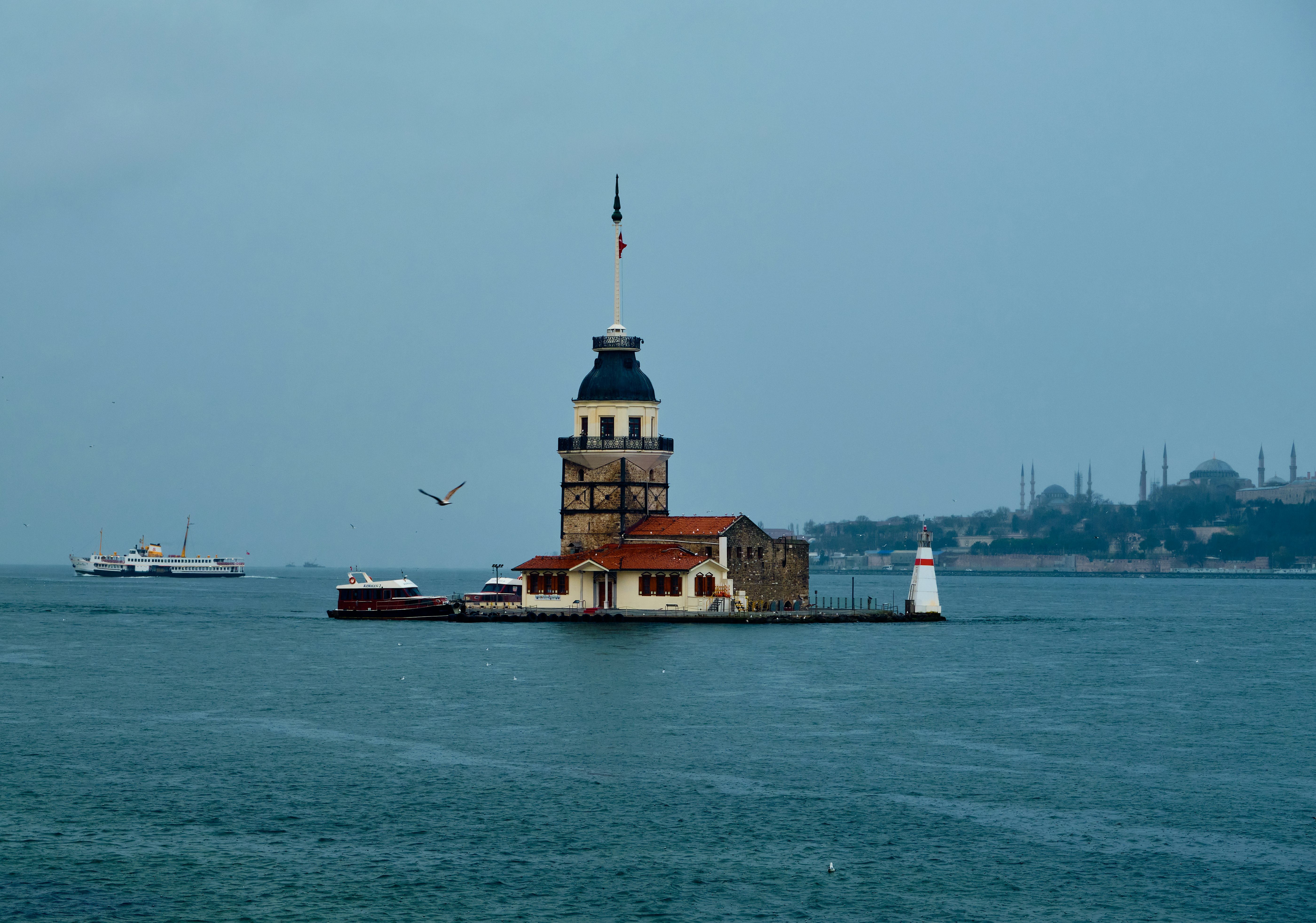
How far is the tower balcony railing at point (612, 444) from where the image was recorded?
3580 inches

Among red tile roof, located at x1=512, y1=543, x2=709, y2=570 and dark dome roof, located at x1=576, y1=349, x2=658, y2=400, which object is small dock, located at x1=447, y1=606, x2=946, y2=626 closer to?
red tile roof, located at x1=512, y1=543, x2=709, y2=570

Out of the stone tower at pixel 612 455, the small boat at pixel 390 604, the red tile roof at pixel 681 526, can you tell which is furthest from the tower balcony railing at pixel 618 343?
the small boat at pixel 390 604

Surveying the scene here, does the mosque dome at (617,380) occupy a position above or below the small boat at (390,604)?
above

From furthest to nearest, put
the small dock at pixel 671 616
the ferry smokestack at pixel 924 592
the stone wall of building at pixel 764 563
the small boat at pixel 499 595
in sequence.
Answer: the ferry smokestack at pixel 924 592, the small boat at pixel 499 595, the stone wall of building at pixel 764 563, the small dock at pixel 671 616

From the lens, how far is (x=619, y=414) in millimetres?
91875

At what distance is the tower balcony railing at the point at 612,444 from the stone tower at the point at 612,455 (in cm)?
4

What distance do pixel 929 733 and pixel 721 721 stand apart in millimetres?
6833

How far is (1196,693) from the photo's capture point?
61094 mm

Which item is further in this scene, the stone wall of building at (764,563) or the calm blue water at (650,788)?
the stone wall of building at (764,563)

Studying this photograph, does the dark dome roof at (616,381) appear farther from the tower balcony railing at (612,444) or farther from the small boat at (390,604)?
the small boat at (390,604)

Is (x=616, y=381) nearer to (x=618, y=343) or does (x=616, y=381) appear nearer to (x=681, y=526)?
(x=618, y=343)

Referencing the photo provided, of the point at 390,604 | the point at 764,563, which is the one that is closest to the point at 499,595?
the point at 390,604

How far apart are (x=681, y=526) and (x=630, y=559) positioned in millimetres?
4354

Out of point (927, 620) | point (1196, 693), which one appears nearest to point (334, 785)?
point (1196, 693)
